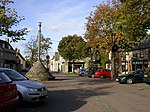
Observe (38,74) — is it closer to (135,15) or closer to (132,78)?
(132,78)

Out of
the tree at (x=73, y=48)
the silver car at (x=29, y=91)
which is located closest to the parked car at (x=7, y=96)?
the silver car at (x=29, y=91)

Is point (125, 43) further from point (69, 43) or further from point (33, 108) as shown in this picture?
point (69, 43)

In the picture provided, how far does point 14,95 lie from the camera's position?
9.95m

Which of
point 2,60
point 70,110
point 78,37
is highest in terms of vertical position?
point 78,37

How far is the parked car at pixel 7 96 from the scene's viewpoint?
9016 mm

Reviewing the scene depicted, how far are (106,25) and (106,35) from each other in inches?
56.6

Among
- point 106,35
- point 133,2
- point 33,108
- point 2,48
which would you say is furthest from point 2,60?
point 33,108

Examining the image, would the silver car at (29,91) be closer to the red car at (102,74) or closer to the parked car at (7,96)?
the parked car at (7,96)

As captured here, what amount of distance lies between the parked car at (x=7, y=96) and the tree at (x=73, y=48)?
65915 mm

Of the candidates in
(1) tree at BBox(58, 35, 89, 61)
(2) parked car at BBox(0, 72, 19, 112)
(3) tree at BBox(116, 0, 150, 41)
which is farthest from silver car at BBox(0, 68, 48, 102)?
(1) tree at BBox(58, 35, 89, 61)

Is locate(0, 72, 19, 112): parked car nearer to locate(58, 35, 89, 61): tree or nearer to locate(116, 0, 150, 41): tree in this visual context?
locate(116, 0, 150, 41): tree

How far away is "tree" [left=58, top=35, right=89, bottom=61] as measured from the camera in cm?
7766

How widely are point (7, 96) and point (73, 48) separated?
70.3 metres

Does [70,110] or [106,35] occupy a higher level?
[106,35]
